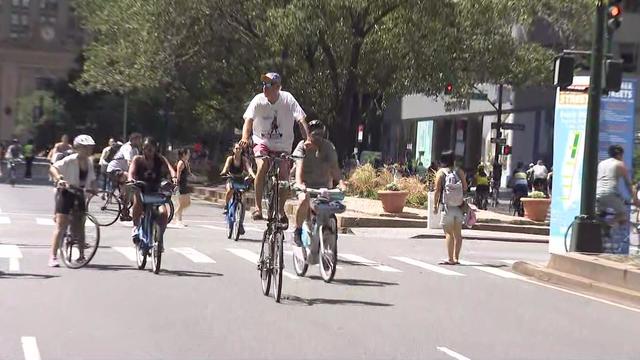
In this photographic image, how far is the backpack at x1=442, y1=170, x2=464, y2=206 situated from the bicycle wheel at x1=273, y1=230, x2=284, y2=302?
5.25 metres

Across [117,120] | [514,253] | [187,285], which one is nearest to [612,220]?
[514,253]

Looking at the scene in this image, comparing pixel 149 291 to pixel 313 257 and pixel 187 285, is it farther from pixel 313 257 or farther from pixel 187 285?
pixel 313 257

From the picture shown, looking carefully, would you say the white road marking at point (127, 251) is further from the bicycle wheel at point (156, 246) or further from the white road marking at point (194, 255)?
the bicycle wheel at point (156, 246)

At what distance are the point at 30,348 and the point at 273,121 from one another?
402cm

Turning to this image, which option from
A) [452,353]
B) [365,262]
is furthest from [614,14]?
[452,353]

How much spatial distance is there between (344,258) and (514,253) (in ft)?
16.2

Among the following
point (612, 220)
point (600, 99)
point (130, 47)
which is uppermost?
point (130, 47)

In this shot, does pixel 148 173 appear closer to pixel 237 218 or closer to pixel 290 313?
pixel 290 313

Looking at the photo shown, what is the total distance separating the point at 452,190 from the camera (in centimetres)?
1494

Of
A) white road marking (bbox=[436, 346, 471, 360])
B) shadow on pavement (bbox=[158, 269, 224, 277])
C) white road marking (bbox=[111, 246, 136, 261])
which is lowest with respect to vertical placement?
white road marking (bbox=[111, 246, 136, 261])

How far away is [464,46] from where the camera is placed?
103 ft

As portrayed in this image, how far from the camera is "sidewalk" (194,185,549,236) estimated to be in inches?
866

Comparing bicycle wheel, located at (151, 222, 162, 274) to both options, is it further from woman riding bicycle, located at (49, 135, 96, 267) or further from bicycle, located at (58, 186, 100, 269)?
woman riding bicycle, located at (49, 135, 96, 267)

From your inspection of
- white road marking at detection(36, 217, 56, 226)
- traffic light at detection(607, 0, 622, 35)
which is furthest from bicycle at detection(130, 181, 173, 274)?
white road marking at detection(36, 217, 56, 226)
